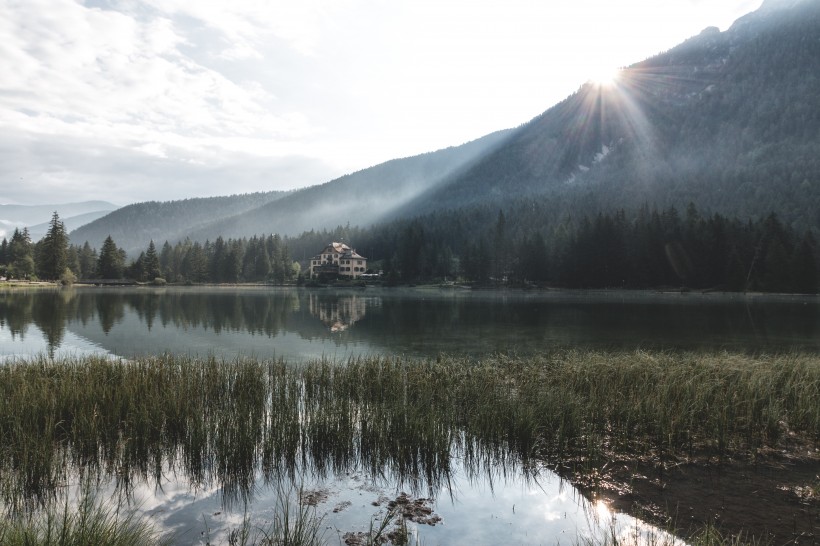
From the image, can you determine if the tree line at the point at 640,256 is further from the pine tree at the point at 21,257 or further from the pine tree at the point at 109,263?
the pine tree at the point at 21,257

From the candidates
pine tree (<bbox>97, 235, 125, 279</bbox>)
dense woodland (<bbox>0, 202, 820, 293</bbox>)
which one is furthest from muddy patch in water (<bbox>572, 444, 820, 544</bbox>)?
pine tree (<bbox>97, 235, 125, 279</bbox>)

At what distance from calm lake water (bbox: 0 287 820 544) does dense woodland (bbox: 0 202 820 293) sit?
46489 mm

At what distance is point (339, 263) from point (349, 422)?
165016 millimetres

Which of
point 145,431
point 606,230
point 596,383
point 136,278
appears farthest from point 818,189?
point 136,278

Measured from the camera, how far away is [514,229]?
16738 cm

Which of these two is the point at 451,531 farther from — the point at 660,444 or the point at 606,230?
the point at 606,230

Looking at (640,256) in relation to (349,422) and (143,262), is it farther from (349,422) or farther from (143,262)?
(143,262)

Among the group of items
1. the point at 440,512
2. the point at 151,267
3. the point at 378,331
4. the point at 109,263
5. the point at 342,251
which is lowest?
the point at 378,331

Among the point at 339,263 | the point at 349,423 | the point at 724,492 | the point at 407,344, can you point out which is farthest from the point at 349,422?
the point at 339,263

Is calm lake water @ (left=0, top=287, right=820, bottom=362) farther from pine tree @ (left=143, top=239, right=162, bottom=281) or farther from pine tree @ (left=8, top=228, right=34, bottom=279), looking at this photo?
pine tree @ (left=143, top=239, right=162, bottom=281)

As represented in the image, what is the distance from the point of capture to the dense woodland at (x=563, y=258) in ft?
333

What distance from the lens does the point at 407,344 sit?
32781 mm

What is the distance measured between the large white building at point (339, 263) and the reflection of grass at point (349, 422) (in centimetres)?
14581

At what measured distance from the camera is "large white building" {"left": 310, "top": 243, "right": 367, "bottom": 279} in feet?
539
